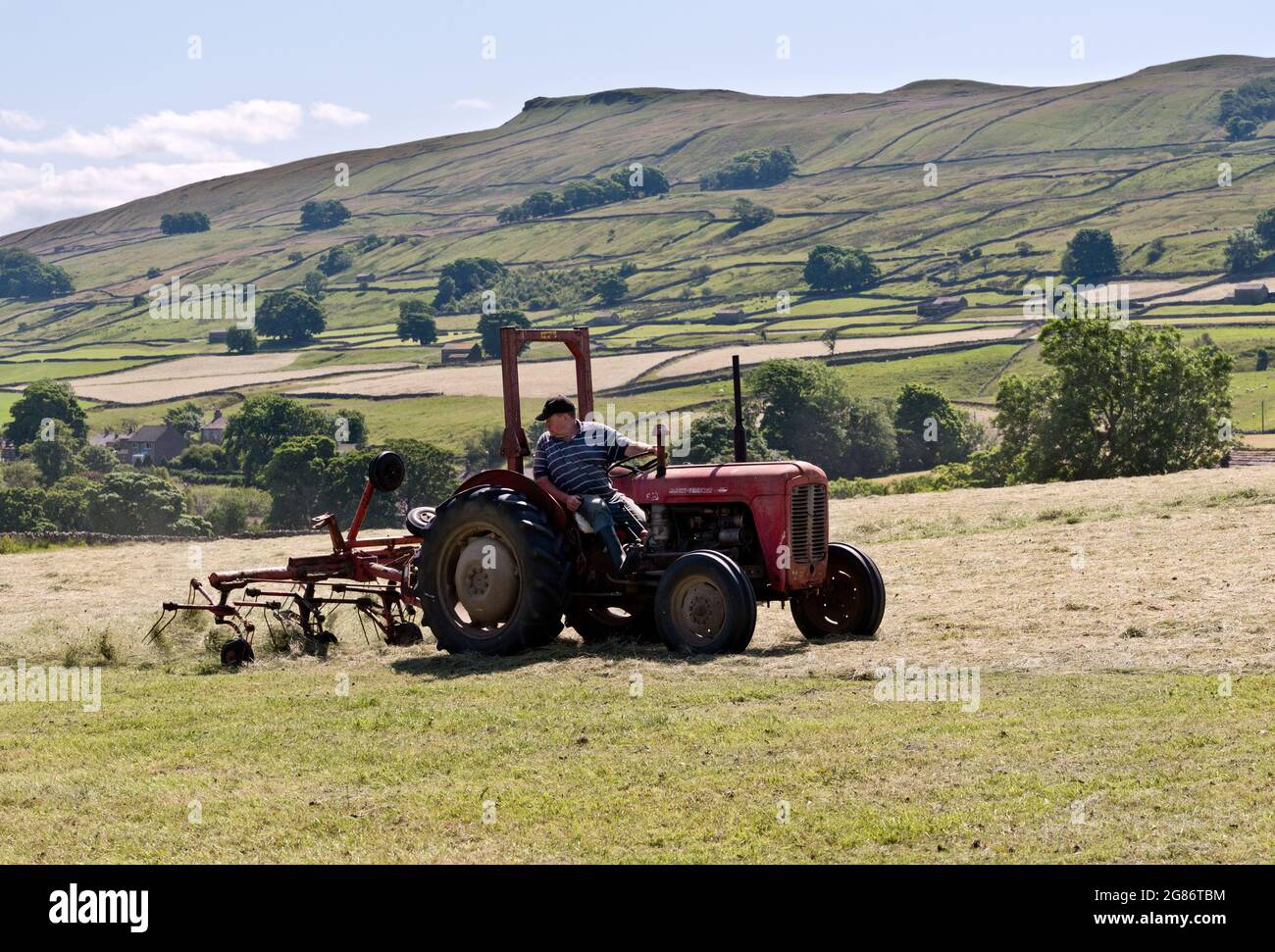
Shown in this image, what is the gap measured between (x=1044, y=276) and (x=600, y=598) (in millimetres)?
145884

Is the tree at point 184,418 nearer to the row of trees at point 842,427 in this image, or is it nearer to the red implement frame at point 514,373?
the row of trees at point 842,427

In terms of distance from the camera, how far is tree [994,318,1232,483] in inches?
1877

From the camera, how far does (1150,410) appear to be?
4794cm

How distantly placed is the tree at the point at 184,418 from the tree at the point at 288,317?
42.4m

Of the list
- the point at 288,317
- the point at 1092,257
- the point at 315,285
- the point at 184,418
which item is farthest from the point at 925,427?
the point at 315,285

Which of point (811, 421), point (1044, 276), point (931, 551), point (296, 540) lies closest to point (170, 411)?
point (811, 421)

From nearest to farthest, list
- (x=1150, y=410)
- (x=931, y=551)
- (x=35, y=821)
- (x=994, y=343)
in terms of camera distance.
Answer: (x=35, y=821) < (x=931, y=551) < (x=1150, y=410) < (x=994, y=343)

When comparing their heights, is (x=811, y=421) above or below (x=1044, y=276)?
below

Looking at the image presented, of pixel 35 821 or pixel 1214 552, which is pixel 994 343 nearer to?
pixel 1214 552

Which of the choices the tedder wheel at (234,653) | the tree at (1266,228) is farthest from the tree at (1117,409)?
the tree at (1266,228)

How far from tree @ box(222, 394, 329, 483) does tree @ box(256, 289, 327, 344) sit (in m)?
57.9

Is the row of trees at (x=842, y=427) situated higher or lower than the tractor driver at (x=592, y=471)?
lower

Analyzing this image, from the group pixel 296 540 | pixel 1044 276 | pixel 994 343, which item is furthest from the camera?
pixel 1044 276

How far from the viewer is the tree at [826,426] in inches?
3676
